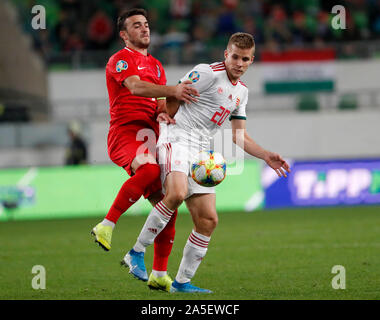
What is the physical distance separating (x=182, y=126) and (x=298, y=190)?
32.4ft

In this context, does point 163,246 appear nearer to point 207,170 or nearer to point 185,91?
point 207,170

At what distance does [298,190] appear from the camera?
1673 cm

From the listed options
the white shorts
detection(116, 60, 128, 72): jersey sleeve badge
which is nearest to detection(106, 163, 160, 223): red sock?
the white shorts

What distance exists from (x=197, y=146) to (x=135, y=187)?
646 millimetres

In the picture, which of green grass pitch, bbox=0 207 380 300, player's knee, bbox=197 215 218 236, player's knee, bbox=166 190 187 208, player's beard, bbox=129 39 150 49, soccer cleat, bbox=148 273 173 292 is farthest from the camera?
player's beard, bbox=129 39 150 49

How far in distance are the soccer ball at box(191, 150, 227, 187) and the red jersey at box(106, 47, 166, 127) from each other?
76 centimetres

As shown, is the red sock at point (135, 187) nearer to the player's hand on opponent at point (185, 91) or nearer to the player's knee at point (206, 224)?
the player's knee at point (206, 224)

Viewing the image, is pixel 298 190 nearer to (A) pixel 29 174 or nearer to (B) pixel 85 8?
(A) pixel 29 174

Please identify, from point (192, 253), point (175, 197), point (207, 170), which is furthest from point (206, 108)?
point (192, 253)

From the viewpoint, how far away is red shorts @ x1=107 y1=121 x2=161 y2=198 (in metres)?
7.33

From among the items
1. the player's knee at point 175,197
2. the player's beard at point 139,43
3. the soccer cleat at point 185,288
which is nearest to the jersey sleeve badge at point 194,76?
the player's beard at point 139,43

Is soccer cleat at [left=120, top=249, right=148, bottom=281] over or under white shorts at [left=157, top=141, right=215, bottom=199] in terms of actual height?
under

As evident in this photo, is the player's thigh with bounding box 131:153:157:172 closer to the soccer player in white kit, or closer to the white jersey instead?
the soccer player in white kit

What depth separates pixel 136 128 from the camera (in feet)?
24.5
